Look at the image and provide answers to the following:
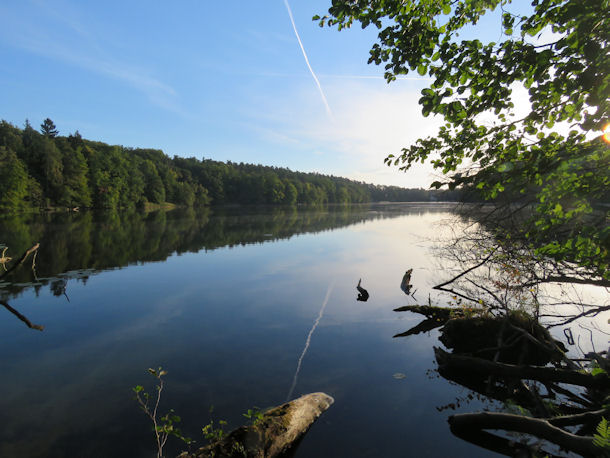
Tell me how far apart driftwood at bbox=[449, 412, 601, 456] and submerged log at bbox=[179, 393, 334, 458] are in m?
2.62

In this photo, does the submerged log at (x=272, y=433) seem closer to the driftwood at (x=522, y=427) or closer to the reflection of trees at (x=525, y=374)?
the driftwood at (x=522, y=427)

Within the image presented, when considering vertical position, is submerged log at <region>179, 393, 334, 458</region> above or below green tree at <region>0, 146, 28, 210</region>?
below

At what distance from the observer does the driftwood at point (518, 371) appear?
19.8 feet

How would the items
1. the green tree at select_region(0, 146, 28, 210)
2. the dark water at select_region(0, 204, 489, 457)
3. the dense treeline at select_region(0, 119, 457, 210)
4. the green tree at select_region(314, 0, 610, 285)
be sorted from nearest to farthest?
the green tree at select_region(314, 0, 610, 285), the dark water at select_region(0, 204, 489, 457), the green tree at select_region(0, 146, 28, 210), the dense treeline at select_region(0, 119, 457, 210)

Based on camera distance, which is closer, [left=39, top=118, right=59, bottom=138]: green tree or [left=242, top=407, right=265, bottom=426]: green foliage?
[left=242, top=407, right=265, bottom=426]: green foliage

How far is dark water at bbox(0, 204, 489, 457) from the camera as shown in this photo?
5980 millimetres

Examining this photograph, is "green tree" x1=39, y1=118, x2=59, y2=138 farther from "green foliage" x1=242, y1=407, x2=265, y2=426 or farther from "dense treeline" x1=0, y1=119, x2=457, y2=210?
"green foliage" x1=242, y1=407, x2=265, y2=426

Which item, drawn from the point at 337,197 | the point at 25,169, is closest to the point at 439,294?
the point at 25,169

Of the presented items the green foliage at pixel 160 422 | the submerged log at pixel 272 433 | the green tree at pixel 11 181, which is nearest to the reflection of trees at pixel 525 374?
the submerged log at pixel 272 433

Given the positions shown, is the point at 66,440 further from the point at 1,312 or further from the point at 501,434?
the point at 1,312

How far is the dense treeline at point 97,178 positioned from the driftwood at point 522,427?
29.8m

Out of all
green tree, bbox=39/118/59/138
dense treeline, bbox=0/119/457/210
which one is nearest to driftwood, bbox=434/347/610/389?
dense treeline, bbox=0/119/457/210

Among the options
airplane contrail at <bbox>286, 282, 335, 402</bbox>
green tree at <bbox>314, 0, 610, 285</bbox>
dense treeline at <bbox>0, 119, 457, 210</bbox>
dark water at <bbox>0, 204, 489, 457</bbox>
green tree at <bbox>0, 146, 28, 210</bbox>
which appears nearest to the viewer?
green tree at <bbox>314, 0, 610, 285</bbox>

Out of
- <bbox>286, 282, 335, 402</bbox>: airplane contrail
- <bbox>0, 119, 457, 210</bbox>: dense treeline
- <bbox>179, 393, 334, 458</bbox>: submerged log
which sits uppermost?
<bbox>0, 119, 457, 210</bbox>: dense treeline
